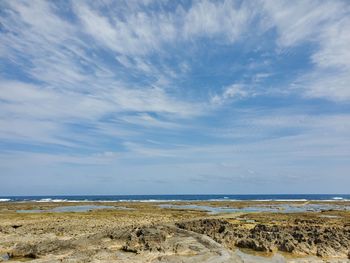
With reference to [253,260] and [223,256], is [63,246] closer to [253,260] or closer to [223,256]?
[223,256]

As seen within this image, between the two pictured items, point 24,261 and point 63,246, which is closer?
point 24,261

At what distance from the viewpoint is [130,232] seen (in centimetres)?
3334

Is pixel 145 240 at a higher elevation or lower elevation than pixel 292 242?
higher

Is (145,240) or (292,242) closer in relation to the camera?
(145,240)

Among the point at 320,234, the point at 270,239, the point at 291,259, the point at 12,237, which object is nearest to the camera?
the point at 291,259

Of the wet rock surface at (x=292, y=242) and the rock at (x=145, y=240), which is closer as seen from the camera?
the rock at (x=145, y=240)

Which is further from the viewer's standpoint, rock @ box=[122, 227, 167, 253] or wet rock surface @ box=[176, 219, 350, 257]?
wet rock surface @ box=[176, 219, 350, 257]

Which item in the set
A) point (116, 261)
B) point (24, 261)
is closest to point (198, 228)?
point (116, 261)

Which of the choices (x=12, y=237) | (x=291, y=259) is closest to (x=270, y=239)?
(x=291, y=259)

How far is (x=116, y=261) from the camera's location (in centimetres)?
2467

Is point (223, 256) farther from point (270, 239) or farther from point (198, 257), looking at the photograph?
point (270, 239)

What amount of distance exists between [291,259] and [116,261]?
14716 millimetres

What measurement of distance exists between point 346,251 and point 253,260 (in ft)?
31.2

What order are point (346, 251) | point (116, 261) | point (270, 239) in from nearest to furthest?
1. point (116, 261)
2. point (346, 251)
3. point (270, 239)
